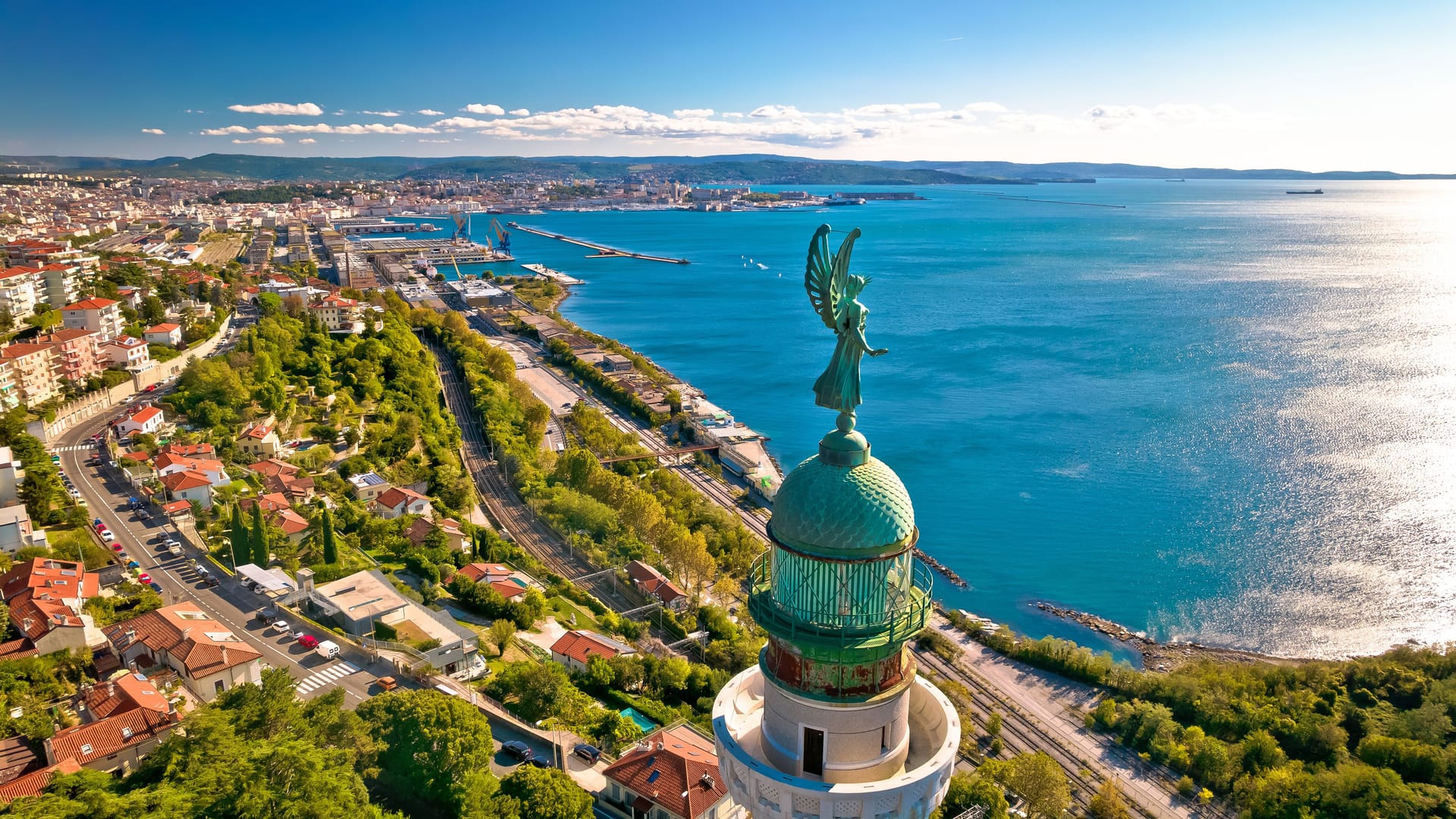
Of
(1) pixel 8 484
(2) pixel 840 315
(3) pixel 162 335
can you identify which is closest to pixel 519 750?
(2) pixel 840 315

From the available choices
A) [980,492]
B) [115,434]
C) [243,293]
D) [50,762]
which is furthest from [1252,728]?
[243,293]

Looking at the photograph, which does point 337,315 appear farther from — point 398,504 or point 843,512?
point 843,512

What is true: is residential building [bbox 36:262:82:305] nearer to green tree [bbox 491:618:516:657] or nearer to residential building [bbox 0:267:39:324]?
residential building [bbox 0:267:39:324]

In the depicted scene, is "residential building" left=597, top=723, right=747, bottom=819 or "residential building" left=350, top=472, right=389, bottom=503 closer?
"residential building" left=597, top=723, right=747, bottom=819

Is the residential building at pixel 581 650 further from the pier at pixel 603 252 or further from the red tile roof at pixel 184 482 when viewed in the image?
the pier at pixel 603 252

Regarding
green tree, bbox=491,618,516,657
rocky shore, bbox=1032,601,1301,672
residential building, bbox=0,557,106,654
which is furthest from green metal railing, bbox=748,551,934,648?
rocky shore, bbox=1032,601,1301,672

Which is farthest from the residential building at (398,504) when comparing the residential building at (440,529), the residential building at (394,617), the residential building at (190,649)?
the residential building at (190,649)

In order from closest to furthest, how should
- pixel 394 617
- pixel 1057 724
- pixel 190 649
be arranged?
pixel 190 649, pixel 394 617, pixel 1057 724
